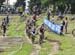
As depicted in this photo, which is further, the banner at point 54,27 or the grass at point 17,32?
the banner at point 54,27

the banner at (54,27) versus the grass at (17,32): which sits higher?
the banner at (54,27)

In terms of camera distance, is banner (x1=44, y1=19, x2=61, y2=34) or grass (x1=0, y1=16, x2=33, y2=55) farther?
banner (x1=44, y1=19, x2=61, y2=34)

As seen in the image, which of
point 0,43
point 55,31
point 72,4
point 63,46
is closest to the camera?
point 63,46

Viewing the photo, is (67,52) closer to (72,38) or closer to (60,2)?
(72,38)

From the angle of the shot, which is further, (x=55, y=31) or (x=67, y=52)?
(x=55, y=31)

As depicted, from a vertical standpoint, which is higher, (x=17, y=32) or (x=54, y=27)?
(x=54, y=27)

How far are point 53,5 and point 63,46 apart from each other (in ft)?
121

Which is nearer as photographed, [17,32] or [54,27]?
[54,27]

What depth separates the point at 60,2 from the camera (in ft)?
250

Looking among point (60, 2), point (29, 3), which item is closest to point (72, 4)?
point (60, 2)

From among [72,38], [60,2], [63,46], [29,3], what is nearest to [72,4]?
[60,2]

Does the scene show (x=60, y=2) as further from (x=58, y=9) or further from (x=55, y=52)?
(x=55, y=52)

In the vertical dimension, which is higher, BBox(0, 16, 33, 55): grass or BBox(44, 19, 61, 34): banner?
BBox(44, 19, 61, 34): banner

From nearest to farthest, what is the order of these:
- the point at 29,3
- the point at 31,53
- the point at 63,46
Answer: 1. the point at 31,53
2. the point at 63,46
3. the point at 29,3
